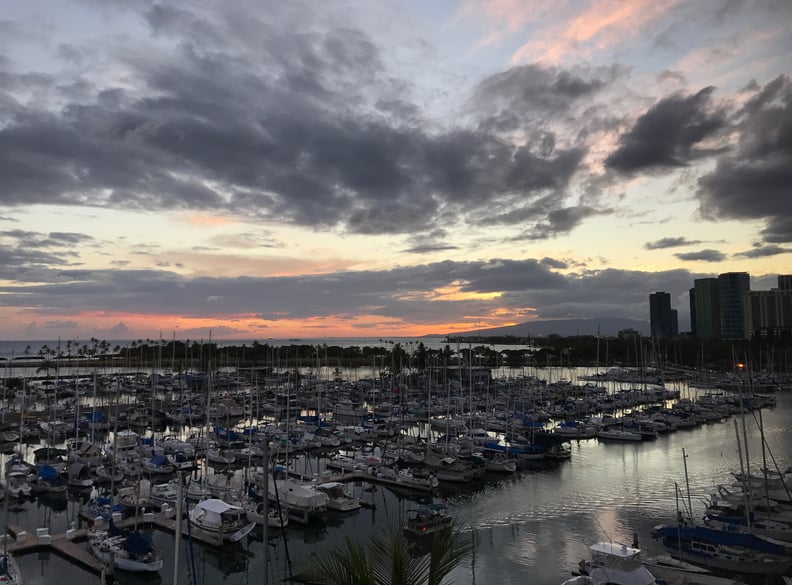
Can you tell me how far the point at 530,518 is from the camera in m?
29.9

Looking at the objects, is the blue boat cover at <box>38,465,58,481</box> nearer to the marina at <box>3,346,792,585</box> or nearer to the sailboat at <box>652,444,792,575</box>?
the marina at <box>3,346,792,585</box>

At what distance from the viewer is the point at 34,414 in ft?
196

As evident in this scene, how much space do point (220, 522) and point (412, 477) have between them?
13443 millimetres

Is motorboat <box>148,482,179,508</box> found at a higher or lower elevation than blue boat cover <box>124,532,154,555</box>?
lower

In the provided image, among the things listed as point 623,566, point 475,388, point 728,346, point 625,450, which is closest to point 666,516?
point 623,566

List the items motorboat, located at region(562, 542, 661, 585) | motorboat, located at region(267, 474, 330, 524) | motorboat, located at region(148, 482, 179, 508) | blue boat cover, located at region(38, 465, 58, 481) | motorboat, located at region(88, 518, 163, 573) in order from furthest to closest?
blue boat cover, located at region(38, 465, 58, 481)
motorboat, located at region(148, 482, 179, 508)
motorboat, located at region(267, 474, 330, 524)
motorboat, located at region(88, 518, 163, 573)
motorboat, located at region(562, 542, 661, 585)

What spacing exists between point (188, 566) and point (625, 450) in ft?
118

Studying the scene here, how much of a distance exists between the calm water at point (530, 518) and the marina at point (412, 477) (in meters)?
0.11

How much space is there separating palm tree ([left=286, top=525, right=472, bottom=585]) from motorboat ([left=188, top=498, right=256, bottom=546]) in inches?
954

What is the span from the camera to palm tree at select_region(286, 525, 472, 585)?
12.2 feet

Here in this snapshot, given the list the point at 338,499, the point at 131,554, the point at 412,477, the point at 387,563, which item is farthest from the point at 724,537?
the point at 387,563

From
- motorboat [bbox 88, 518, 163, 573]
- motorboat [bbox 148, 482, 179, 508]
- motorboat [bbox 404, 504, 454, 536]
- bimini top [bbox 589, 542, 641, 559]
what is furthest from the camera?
motorboat [bbox 148, 482, 179, 508]

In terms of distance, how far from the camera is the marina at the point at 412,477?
24578mm

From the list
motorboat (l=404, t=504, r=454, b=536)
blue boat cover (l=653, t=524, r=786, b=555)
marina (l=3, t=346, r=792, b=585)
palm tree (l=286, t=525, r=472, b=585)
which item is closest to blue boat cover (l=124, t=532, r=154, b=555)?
marina (l=3, t=346, r=792, b=585)
